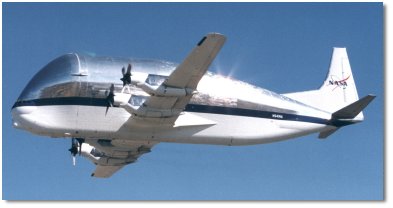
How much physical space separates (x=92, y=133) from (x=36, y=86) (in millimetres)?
3884

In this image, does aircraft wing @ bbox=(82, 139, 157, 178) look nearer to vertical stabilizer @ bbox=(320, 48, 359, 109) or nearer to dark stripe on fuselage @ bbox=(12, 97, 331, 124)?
dark stripe on fuselage @ bbox=(12, 97, 331, 124)

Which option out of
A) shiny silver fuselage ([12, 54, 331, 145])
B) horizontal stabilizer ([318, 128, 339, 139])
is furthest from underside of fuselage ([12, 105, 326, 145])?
horizontal stabilizer ([318, 128, 339, 139])

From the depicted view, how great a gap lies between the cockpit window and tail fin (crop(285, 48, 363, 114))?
13.5m

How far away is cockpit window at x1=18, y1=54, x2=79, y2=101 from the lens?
3325 cm

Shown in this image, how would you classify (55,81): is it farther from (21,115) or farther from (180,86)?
(180,86)

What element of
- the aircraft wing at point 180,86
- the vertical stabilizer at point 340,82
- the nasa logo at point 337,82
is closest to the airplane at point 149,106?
the aircraft wing at point 180,86

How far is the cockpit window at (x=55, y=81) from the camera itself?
109ft

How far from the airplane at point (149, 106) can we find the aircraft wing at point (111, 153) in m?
0.09

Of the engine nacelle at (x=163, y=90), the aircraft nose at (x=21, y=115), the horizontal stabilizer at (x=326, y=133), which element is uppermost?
the engine nacelle at (x=163, y=90)

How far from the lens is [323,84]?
136ft

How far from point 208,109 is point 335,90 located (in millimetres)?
10486

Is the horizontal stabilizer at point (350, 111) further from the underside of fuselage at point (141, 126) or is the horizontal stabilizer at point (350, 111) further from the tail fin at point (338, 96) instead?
the underside of fuselage at point (141, 126)

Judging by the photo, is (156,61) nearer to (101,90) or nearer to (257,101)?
(101,90)

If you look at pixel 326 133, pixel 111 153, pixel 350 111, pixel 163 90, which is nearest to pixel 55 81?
pixel 163 90
